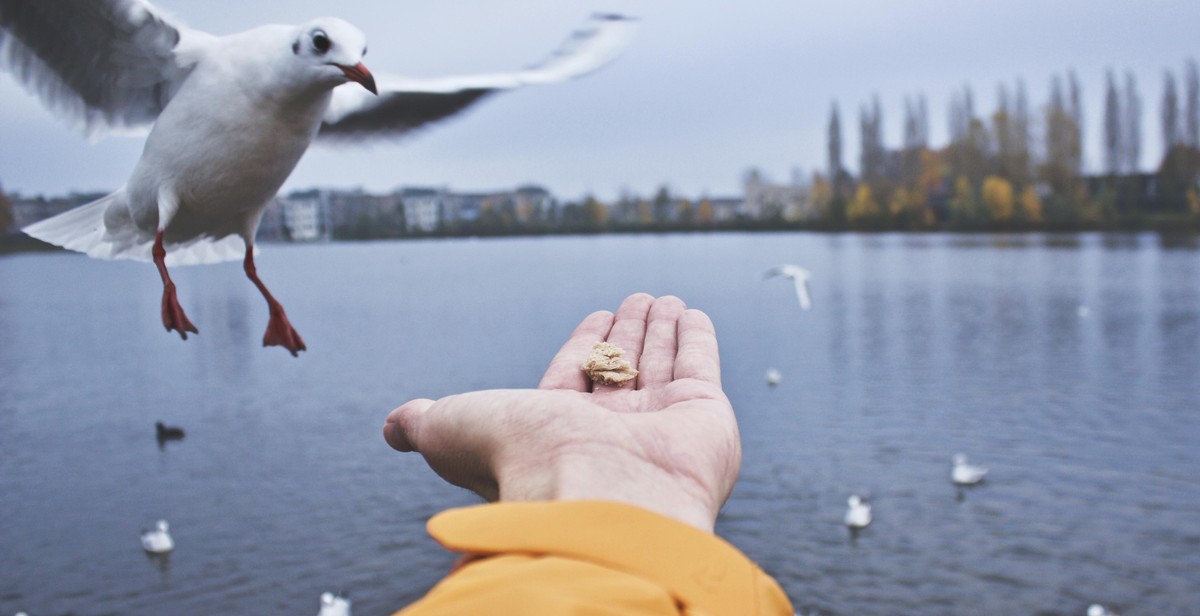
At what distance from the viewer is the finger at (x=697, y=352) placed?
98.3 inches

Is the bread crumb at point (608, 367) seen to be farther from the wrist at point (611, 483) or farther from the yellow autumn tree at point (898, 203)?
the yellow autumn tree at point (898, 203)

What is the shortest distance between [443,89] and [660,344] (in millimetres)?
1082

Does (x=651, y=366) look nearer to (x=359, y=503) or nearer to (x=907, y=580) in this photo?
(x=907, y=580)

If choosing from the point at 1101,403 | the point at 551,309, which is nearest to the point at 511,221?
the point at 1101,403

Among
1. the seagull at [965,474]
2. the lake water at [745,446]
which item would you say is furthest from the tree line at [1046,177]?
the seagull at [965,474]

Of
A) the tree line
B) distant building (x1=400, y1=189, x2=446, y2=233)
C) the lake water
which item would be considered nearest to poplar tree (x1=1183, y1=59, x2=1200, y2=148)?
the tree line

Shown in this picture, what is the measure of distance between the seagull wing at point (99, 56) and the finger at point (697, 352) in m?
1.33

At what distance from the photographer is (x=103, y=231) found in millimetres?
2318

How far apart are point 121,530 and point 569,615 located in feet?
64.0

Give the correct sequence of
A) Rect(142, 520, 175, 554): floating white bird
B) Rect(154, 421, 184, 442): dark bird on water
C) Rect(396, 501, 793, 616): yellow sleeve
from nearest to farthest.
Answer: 1. Rect(396, 501, 793, 616): yellow sleeve
2. Rect(142, 520, 175, 554): floating white bird
3. Rect(154, 421, 184, 442): dark bird on water

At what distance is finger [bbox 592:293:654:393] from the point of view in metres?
2.98

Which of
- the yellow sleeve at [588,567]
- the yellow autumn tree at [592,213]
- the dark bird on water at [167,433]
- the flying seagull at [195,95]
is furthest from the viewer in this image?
the yellow autumn tree at [592,213]

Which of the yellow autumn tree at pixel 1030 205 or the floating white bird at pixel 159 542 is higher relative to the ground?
the yellow autumn tree at pixel 1030 205

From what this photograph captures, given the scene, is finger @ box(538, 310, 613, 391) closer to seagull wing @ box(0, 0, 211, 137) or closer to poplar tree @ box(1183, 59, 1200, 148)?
seagull wing @ box(0, 0, 211, 137)
